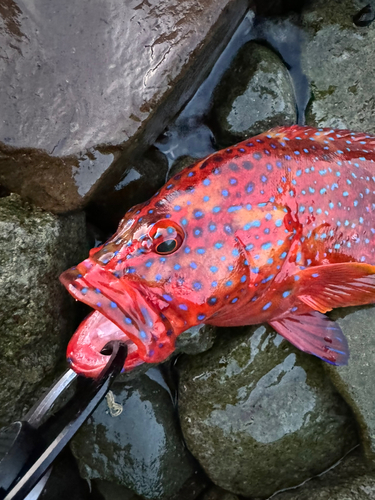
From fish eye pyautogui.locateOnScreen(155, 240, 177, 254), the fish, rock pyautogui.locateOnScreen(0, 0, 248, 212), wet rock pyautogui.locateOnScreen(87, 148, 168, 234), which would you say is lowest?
the fish

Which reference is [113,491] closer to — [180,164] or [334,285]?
[334,285]

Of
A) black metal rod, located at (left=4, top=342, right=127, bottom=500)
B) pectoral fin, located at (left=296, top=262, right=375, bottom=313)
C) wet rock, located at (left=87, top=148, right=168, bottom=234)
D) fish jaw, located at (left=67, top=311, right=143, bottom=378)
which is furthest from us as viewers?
wet rock, located at (left=87, top=148, right=168, bottom=234)

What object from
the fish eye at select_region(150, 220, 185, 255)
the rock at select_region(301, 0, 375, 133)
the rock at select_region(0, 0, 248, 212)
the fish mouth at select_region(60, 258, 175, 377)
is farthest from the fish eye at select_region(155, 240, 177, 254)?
the rock at select_region(301, 0, 375, 133)

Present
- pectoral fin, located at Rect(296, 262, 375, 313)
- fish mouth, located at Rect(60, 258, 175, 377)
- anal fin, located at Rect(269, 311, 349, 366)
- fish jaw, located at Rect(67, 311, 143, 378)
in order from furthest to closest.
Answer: anal fin, located at Rect(269, 311, 349, 366)
pectoral fin, located at Rect(296, 262, 375, 313)
fish jaw, located at Rect(67, 311, 143, 378)
fish mouth, located at Rect(60, 258, 175, 377)

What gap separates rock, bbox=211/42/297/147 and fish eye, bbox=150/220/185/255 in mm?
1508

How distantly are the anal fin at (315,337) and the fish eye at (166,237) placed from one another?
124 cm

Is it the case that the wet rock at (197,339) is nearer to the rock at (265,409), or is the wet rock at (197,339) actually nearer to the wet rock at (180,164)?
the rock at (265,409)

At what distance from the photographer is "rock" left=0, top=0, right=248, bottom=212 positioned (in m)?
2.64

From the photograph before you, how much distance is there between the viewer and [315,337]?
10.1 feet

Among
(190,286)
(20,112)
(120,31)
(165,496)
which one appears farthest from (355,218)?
(165,496)

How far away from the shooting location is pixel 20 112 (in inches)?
104

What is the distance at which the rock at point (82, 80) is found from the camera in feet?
8.67

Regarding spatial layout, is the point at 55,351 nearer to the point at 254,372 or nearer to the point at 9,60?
the point at 254,372

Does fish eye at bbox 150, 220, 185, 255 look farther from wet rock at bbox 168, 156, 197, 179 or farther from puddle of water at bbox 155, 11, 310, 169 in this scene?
puddle of water at bbox 155, 11, 310, 169
